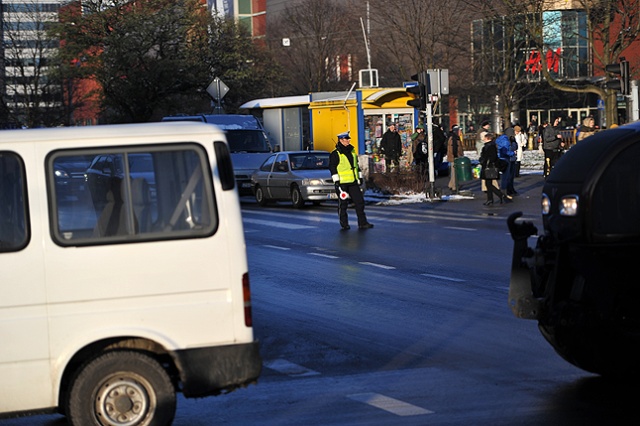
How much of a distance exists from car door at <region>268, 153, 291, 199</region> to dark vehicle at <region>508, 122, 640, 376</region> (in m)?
21.5

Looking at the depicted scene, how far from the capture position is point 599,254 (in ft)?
26.2

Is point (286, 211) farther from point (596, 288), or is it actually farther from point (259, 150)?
point (596, 288)

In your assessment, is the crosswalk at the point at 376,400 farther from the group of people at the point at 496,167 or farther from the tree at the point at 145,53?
the tree at the point at 145,53

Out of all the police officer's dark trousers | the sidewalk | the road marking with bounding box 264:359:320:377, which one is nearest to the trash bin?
the sidewalk

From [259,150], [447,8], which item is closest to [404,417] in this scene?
[259,150]

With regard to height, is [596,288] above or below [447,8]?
below

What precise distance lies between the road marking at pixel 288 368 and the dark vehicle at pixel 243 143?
23108mm

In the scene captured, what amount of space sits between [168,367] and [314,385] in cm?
177

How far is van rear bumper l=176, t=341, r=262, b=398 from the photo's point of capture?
280 inches

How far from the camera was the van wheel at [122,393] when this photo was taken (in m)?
6.98

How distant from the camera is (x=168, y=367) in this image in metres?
7.46

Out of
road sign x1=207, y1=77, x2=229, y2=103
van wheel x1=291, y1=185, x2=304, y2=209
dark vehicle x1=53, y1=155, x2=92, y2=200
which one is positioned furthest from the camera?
road sign x1=207, y1=77, x2=229, y2=103

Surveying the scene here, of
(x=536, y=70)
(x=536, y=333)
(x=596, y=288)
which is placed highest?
(x=536, y=70)

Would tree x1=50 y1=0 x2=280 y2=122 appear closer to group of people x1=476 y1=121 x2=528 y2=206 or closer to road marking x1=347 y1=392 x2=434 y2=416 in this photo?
group of people x1=476 y1=121 x2=528 y2=206
